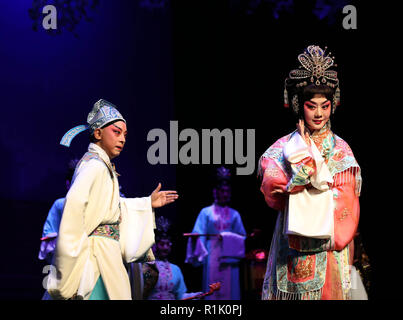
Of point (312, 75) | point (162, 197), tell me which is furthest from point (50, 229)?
point (312, 75)

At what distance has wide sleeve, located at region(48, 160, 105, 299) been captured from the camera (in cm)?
307

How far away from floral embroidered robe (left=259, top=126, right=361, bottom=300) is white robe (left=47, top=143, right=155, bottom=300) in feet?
2.10

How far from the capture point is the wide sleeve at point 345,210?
11.1 ft

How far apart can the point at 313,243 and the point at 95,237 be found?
1044 mm

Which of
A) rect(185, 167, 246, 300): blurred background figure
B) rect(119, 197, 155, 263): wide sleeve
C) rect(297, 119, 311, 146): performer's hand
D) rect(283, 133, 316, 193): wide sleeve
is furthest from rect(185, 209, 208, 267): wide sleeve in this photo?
rect(283, 133, 316, 193): wide sleeve

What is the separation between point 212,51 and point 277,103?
0.71m

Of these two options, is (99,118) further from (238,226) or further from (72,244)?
(238,226)

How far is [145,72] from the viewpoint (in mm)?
6008

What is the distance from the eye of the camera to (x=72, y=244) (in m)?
3.11

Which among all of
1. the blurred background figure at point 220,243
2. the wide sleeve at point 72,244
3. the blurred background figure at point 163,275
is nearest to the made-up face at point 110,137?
the wide sleeve at point 72,244

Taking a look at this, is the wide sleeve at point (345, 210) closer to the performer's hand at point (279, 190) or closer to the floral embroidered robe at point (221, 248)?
the performer's hand at point (279, 190)

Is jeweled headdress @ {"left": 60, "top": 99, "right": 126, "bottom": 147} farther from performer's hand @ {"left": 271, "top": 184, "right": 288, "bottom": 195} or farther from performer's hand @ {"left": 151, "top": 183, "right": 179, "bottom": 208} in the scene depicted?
performer's hand @ {"left": 271, "top": 184, "right": 288, "bottom": 195}

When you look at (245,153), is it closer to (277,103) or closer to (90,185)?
(277,103)

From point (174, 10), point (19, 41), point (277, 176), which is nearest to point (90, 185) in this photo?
point (277, 176)
